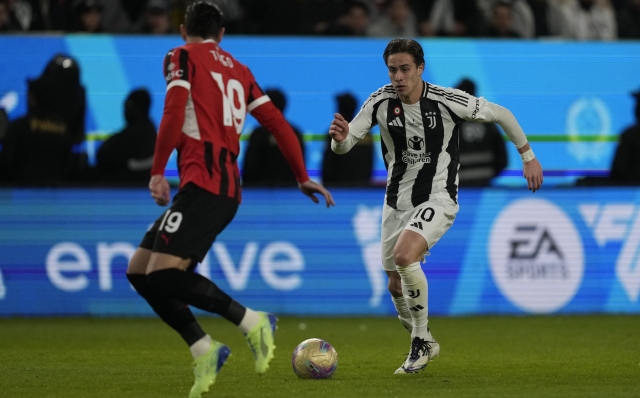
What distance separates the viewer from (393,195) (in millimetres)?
7672

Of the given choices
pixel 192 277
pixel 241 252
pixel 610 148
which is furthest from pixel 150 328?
pixel 610 148

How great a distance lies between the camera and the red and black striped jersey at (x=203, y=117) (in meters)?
6.05

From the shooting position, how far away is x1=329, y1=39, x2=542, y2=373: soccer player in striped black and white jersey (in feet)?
23.9

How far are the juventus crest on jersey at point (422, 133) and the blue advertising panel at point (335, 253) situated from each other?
14.7 feet

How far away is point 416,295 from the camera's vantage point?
7.32 meters

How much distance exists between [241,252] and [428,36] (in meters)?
4.31

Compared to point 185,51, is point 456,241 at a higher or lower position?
lower

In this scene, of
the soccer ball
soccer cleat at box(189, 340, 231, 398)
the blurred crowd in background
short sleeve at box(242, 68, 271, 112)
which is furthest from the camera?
the blurred crowd in background

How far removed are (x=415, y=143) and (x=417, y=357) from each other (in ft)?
4.73

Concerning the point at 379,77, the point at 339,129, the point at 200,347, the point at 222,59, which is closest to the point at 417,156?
the point at 339,129

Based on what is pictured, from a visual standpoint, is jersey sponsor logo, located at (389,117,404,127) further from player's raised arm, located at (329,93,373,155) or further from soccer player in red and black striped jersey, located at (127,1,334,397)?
soccer player in red and black striped jersey, located at (127,1,334,397)

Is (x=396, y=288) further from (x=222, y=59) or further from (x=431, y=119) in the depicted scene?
(x=222, y=59)

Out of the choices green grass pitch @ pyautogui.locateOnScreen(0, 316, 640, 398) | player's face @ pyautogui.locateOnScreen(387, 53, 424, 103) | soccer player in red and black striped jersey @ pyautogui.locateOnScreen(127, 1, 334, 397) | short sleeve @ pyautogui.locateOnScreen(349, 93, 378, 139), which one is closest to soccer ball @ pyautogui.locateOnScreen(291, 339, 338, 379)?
green grass pitch @ pyautogui.locateOnScreen(0, 316, 640, 398)

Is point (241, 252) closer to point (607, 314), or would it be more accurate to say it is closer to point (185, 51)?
point (607, 314)
